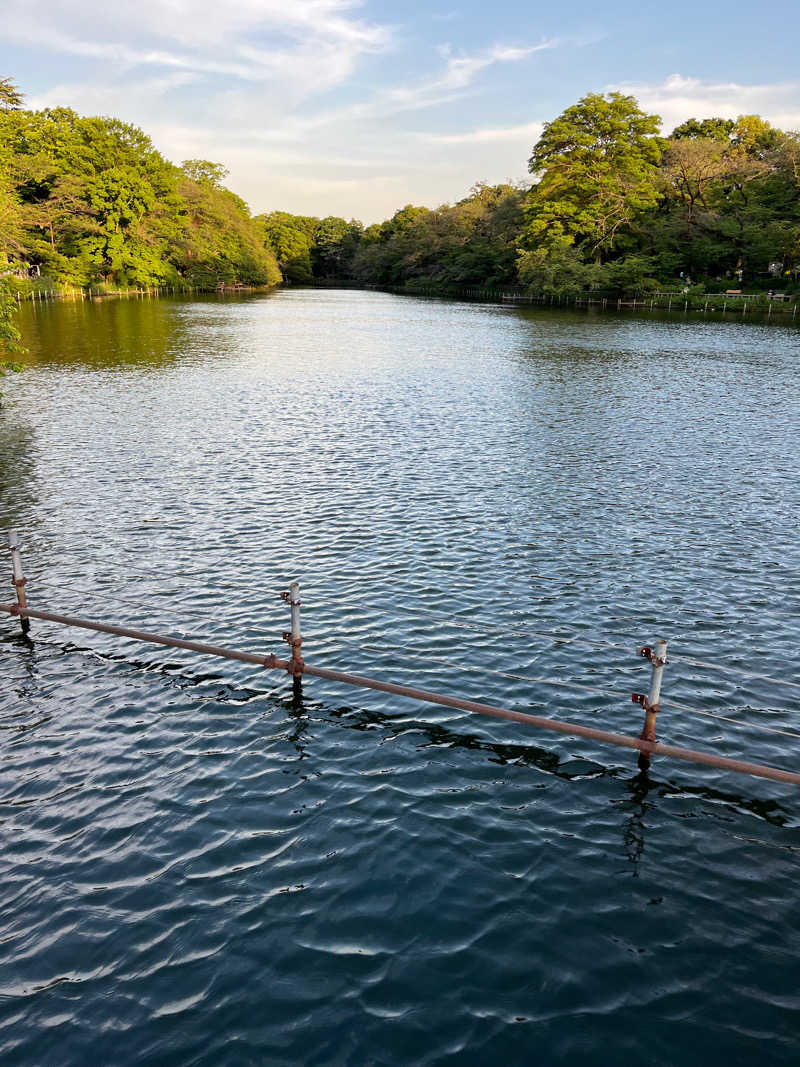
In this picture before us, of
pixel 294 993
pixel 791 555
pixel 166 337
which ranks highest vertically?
pixel 166 337

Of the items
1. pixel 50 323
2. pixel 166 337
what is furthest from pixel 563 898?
pixel 50 323

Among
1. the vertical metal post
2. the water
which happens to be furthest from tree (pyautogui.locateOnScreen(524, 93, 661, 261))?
the vertical metal post

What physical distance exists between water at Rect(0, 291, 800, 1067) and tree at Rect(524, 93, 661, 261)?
9541cm

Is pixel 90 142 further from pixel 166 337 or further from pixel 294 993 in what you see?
pixel 294 993

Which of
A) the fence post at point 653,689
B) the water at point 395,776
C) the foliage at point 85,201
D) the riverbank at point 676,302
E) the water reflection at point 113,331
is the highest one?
the foliage at point 85,201

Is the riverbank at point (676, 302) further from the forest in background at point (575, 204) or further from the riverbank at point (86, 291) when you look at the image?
the riverbank at point (86, 291)

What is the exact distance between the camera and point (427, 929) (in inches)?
312

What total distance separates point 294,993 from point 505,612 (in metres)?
9.78

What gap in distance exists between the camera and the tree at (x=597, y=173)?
108438 millimetres

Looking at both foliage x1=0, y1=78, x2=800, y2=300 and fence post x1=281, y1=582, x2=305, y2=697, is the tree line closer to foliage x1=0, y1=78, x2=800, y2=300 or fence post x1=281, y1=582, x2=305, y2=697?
foliage x1=0, y1=78, x2=800, y2=300

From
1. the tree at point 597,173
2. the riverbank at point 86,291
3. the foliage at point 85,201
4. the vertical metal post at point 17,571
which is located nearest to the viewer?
the vertical metal post at point 17,571

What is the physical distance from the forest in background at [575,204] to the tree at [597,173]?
21cm

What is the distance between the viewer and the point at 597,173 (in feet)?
361

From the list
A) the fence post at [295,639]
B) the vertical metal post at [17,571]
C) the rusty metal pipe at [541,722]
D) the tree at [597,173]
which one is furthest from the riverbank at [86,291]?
the fence post at [295,639]
